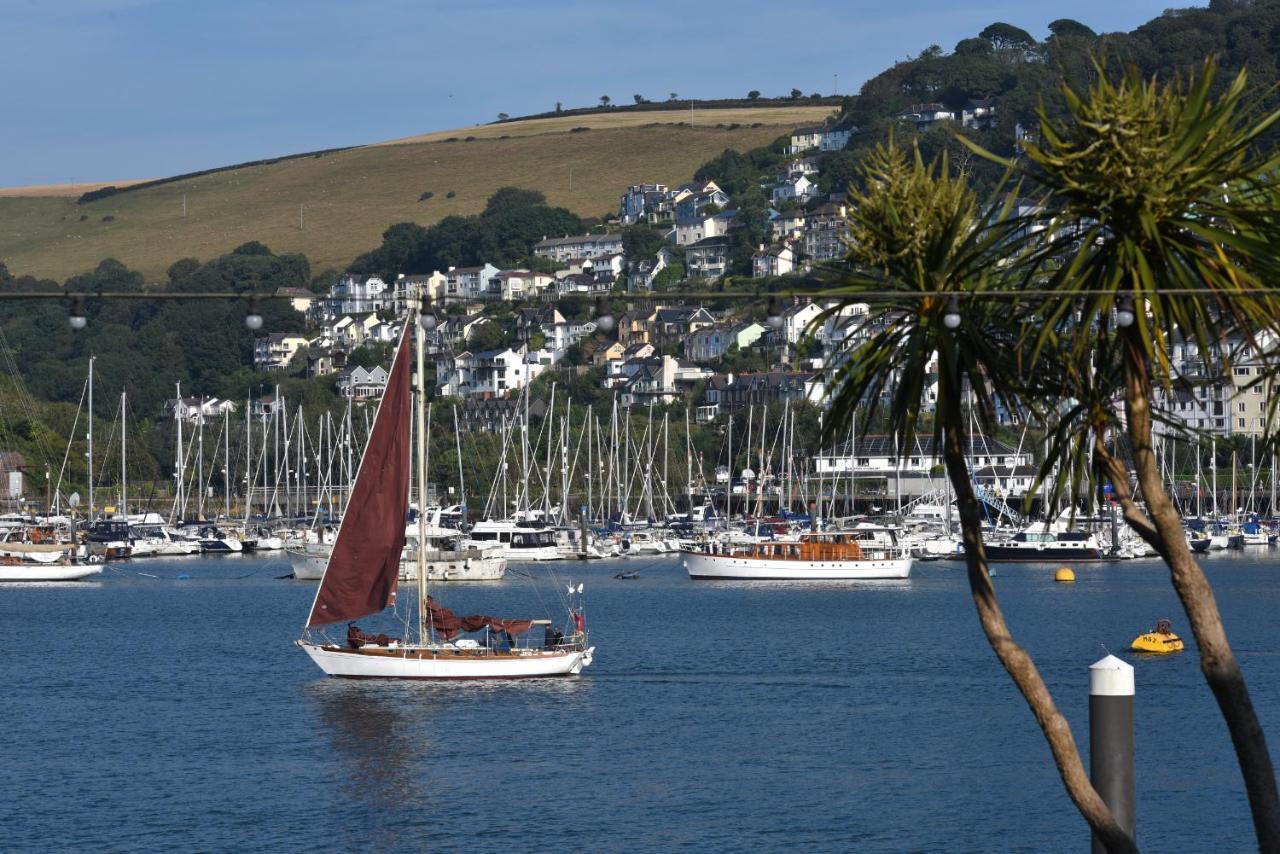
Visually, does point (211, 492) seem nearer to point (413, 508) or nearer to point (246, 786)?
point (413, 508)

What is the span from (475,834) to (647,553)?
325ft

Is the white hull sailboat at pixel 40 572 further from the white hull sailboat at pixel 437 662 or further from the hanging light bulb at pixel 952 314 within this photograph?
the hanging light bulb at pixel 952 314

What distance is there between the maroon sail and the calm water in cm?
291

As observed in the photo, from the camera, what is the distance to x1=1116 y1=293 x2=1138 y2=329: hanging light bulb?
13.5m

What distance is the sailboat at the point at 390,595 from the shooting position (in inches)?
2039

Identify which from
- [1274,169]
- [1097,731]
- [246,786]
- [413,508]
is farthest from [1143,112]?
[413,508]

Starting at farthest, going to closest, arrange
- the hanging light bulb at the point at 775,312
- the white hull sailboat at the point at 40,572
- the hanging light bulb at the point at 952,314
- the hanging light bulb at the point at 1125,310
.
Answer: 1. the white hull sailboat at the point at 40,572
2. the hanging light bulb at the point at 775,312
3. the hanging light bulb at the point at 952,314
4. the hanging light bulb at the point at 1125,310

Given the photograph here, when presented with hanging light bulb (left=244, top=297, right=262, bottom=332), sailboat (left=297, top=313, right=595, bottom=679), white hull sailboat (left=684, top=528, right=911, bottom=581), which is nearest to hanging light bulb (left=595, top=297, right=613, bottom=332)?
hanging light bulb (left=244, top=297, right=262, bottom=332)

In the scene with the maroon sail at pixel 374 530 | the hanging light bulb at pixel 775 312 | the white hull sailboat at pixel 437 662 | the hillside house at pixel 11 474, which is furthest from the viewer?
the hillside house at pixel 11 474

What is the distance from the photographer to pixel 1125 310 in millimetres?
13555

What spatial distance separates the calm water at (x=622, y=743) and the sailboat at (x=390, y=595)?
77 cm

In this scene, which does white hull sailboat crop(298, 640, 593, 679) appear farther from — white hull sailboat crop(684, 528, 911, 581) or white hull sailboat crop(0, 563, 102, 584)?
A: white hull sailboat crop(0, 563, 102, 584)

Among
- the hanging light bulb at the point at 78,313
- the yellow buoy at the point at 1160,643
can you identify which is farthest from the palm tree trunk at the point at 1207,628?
the yellow buoy at the point at 1160,643

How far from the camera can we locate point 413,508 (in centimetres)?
12756
